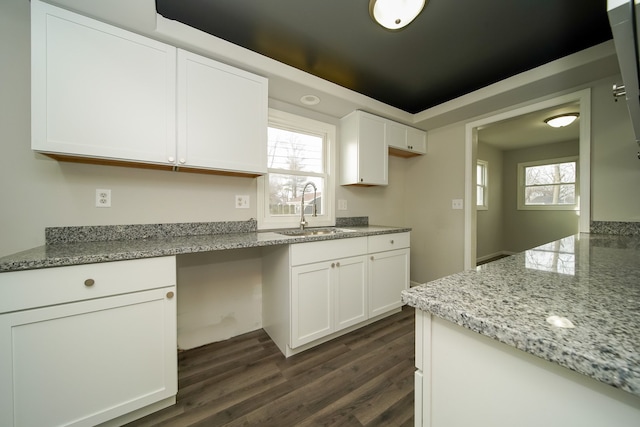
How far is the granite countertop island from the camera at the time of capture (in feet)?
3.26

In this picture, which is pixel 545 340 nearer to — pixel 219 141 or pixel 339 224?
pixel 219 141

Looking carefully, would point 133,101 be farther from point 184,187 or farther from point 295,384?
point 295,384

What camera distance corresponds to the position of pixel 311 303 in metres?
1.73

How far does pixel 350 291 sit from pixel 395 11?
76.0 inches

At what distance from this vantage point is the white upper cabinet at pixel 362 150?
2.35 metres

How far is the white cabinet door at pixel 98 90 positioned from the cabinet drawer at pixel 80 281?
636mm

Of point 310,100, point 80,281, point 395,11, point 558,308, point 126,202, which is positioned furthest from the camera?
point 310,100

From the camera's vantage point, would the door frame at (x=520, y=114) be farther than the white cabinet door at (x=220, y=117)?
Yes

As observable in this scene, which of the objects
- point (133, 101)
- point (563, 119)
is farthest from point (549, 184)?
point (133, 101)

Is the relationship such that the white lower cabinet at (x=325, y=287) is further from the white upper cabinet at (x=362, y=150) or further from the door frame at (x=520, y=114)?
the door frame at (x=520, y=114)

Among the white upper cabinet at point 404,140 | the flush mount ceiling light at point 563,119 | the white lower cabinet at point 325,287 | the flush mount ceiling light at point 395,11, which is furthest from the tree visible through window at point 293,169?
the flush mount ceiling light at point 563,119

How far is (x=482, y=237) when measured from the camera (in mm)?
4672

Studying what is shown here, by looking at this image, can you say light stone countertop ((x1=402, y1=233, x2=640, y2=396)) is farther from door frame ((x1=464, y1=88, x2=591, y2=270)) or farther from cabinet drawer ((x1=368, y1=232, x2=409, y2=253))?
door frame ((x1=464, y1=88, x2=591, y2=270))

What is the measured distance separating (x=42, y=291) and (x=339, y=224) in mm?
2128
